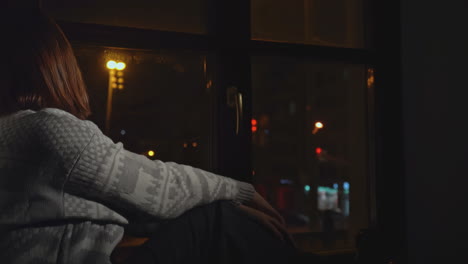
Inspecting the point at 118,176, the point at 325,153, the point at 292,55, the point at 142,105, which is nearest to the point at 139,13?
the point at 142,105

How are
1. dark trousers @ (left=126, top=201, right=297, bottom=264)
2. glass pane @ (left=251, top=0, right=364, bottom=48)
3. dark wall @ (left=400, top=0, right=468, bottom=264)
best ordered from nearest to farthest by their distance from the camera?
dark trousers @ (left=126, top=201, right=297, bottom=264) < dark wall @ (left=400, top=0, right=468, bottom=264) < glass pane @ (left=251, top=0, right=364, bottom=48)

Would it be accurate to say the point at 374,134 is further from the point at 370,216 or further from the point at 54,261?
the point at 54,261

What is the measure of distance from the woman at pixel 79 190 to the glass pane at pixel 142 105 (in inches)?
23.0

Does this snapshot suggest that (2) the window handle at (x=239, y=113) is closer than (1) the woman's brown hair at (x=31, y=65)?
No

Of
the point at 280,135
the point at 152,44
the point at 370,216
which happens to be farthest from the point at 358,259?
the point at 280,135

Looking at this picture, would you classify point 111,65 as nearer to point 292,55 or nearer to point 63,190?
point 292,55

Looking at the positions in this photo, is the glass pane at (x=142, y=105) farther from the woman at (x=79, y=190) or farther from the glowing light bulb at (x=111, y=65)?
the woman at (x=79, y=190)

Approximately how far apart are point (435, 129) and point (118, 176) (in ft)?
5.54

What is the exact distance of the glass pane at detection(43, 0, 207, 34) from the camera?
1518 mm

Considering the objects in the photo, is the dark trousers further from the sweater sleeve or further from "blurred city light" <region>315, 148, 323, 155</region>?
"blurred city light" <region>315, 148, 323, 155</region>

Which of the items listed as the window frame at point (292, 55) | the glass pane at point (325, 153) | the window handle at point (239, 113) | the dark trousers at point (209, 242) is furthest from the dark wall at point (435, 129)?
the dark trousers at point (209, 242)

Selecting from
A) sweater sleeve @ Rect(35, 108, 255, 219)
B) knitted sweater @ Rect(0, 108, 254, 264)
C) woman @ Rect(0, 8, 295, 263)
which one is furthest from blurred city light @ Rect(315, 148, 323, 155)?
knitted sweater @ Rect(0, 108, 254, 264)

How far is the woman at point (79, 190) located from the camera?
79 cm

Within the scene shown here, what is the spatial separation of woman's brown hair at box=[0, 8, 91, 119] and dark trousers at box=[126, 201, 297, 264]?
0.44 metres
